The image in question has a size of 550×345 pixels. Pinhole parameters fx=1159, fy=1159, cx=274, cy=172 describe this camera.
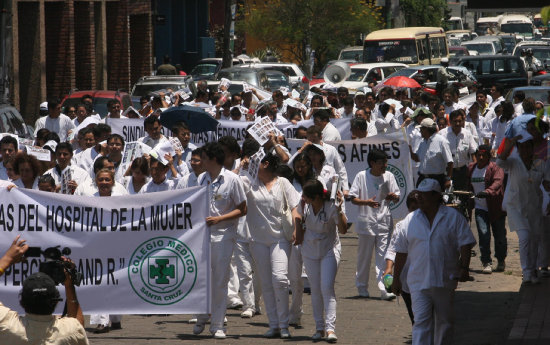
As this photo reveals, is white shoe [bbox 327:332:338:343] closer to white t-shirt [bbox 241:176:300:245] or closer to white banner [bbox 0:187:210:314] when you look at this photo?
white t-shirt [bbox 241:176:300:245]

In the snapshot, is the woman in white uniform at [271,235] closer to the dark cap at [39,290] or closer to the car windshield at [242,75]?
the dark cap at [39,290]

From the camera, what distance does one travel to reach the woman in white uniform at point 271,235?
33.4ft

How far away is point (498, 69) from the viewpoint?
36.6 metres

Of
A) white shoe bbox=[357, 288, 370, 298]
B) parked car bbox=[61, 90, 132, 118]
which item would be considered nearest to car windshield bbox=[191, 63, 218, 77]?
parked car bbox=[61, 90, 132, 118]

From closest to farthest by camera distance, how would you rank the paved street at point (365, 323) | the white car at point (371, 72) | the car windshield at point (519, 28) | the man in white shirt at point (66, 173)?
1. the paved street at point (365, 323)
2. the man in white shirt at point (66, 173)
3. the white car at point (371, 72)
4. the car windshield at point (519, 28)

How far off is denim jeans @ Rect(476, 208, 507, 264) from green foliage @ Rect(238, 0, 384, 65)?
1358 inches

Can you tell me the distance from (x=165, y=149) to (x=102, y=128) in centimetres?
220

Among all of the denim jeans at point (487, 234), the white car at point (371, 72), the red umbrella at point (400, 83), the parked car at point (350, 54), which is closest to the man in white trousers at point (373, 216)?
the denim jeans at point (487, 234)

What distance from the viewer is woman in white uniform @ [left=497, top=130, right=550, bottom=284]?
1246 centimetres

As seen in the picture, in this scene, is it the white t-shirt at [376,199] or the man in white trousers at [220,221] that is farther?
the white t-shirt at [376,199]

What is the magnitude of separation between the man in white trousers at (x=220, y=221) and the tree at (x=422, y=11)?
5501 cm

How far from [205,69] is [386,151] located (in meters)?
29.0

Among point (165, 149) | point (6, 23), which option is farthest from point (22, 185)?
point (6, 23)

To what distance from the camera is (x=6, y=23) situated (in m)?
27.6
